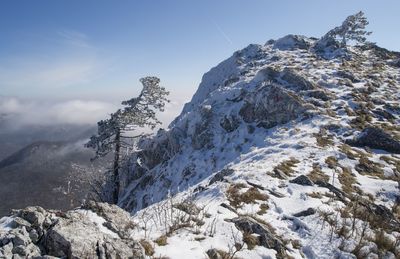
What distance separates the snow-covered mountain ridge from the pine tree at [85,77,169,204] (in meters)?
2.35

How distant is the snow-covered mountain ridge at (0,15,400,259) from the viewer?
8930mm

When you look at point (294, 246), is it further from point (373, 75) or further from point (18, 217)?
point (373, 75)

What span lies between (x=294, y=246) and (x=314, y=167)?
9.59 metres

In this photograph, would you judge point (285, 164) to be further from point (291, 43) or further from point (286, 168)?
point (291, 43)

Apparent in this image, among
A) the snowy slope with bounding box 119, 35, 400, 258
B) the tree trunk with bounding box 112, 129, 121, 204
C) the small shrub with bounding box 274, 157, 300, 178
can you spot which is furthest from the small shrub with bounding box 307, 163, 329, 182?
the tree trunk with bounding box 112, 129, 121, 204

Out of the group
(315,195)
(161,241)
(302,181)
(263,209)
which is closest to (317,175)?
(302,181)

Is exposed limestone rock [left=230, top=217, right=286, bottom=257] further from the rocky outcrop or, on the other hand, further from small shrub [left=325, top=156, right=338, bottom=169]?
the rocky outcrop

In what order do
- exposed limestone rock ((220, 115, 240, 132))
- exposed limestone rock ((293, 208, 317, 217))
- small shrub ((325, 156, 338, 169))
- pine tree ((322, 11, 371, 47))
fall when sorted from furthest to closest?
pine tree ((322, 11, 371, 47)) → exposed limestone rock ((220, 115, 240, 132)) → small shrub ((325, 156, 338, 169)) → exposed limestone rock ((293, 208, 317, 217))

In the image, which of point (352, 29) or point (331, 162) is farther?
point (352, 29)

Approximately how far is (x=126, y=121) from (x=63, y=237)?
55.4 feet

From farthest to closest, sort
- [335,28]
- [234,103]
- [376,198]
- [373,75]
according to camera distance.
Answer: [335,28] → [373,75] → [234,103] → [376,198]

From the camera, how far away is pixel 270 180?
15930mm

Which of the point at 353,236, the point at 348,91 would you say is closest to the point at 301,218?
the point at 353,236

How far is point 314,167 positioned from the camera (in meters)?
18.7
